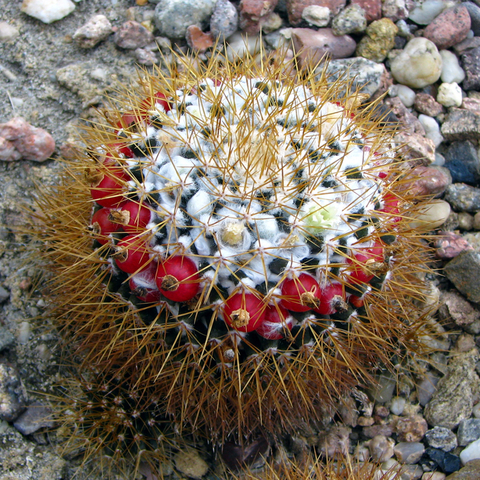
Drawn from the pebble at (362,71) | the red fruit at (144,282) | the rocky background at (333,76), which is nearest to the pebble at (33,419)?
the rocky background at (333,76)

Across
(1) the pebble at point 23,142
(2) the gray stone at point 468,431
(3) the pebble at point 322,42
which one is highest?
(3) the pebble at point 322,42

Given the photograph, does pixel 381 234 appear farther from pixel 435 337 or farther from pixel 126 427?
pixel 126 427

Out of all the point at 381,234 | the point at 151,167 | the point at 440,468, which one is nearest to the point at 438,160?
the point at 381,234

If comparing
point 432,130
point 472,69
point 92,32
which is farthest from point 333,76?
point 92,32

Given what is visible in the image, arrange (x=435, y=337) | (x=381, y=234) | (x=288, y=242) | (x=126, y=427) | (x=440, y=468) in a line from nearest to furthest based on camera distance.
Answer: (x=288, y=242) < (x=381, y=234) < (x=126, y=427) < (x=440, y=468) < (x=435, y=337)

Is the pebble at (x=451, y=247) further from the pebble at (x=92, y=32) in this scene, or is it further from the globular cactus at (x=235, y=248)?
the pebble at (x=92, y=32)

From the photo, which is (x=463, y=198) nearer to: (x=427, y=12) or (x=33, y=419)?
(x=427, y=12)
